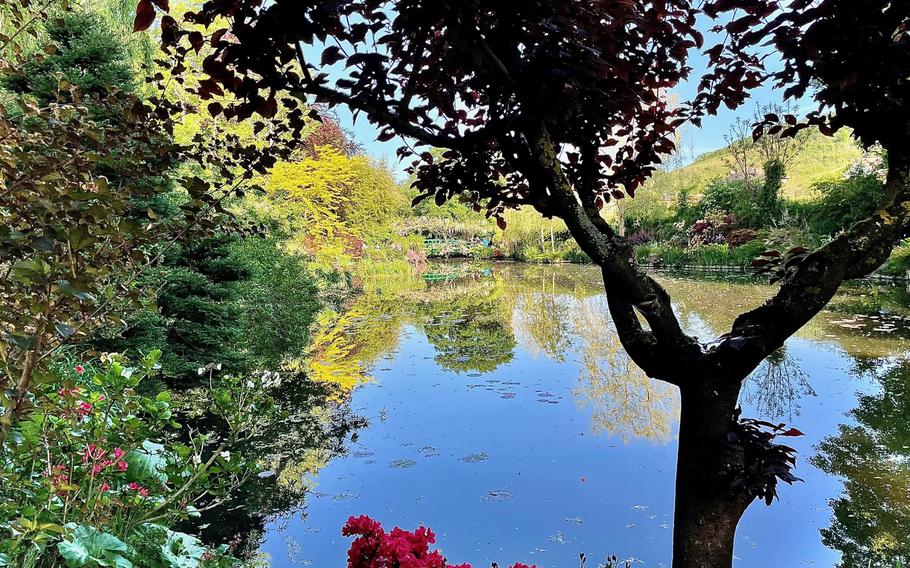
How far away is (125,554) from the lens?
Answer: 4.03 ft

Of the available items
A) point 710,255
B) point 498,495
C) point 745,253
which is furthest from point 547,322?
point 710,255

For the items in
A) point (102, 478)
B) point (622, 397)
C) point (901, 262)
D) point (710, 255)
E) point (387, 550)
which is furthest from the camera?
point (710, 255)

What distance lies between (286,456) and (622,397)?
9.44 ft

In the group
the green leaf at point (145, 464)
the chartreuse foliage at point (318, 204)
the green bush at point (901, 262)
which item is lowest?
the green leaf at point (145, 464)

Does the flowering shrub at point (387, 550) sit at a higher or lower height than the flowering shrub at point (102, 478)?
lower

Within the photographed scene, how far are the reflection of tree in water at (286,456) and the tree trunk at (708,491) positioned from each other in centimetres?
119

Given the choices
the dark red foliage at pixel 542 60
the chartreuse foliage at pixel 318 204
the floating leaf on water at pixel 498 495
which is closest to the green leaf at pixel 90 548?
the dark red foliage at pixel 542 60

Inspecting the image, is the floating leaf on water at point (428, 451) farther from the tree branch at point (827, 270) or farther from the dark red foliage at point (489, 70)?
the tree branch at point (827, 270)

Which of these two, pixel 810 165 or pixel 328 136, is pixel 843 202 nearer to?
pixel 810 165

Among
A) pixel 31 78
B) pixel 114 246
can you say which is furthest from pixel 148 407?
pixel 31 78

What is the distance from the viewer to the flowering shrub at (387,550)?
125cm

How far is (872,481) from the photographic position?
9.20 ft

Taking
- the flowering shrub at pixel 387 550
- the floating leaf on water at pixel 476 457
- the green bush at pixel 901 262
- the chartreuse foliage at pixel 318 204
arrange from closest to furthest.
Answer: the flowering shrub at pixel 387 550
the floating leaf on water at pixel 476 457
the green bush at pixel 901 262
the chartreuse foliage at pixel 318 204

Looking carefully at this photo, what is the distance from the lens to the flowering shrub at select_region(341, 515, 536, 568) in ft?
4.10
